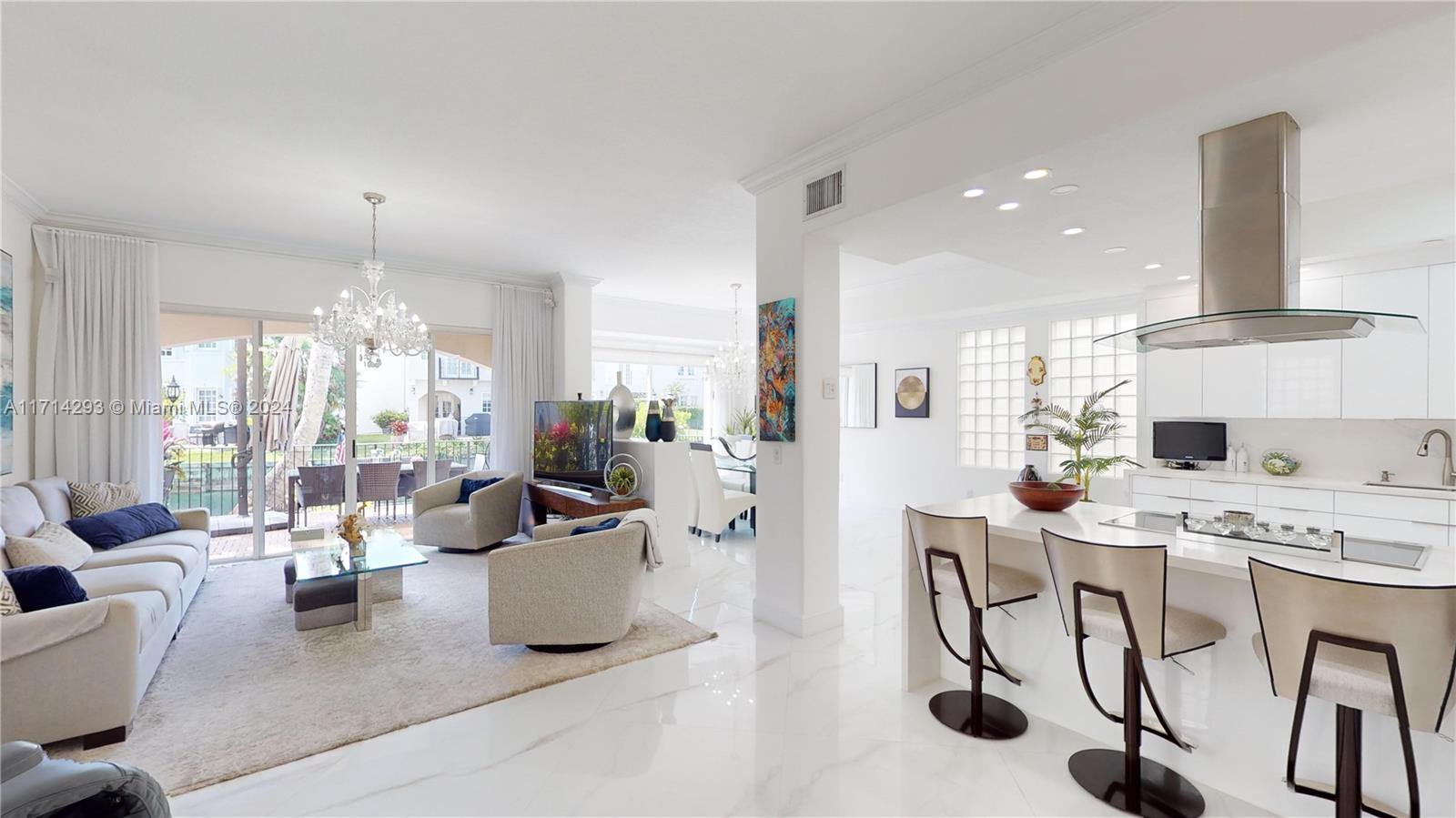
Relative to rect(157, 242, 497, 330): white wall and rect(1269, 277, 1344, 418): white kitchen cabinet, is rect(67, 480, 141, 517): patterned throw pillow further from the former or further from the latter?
rect(1269, 277, 1344, 418): white kitchen cabinet

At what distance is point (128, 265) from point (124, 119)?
2427 millimetres

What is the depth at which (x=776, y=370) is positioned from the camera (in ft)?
12.5

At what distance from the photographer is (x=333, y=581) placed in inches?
153

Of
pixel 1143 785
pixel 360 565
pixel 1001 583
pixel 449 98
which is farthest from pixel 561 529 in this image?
pixel 1143 785

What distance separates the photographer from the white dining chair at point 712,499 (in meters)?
5.90

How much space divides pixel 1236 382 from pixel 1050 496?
10.4ft

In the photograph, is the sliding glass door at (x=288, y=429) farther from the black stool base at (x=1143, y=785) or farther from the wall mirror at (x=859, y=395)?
the black stool base at (x=1143, y=785)

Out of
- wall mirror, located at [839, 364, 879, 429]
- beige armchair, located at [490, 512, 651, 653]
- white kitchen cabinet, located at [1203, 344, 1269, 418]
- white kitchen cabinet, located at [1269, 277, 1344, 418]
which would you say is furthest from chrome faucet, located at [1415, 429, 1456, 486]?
beige armchair, located at [490, 512, 651, 653]

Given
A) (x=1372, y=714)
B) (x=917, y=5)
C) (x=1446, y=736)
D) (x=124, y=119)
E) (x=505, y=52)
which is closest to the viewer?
(x=1446, y=736)

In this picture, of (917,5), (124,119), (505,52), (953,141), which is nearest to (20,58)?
(124,119)

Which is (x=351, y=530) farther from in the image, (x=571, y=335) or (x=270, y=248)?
(x=571, y=335)

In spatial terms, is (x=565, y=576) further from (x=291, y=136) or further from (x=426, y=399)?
(x=426, y=399)

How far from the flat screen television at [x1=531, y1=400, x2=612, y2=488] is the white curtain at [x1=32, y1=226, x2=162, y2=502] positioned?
3.01 metres

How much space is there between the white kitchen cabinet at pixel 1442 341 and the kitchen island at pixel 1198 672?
105 inches
